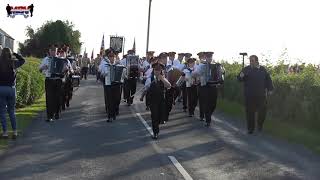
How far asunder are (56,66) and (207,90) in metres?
4.41

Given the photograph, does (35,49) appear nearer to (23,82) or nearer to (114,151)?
(23,82)

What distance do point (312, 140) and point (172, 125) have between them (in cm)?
408

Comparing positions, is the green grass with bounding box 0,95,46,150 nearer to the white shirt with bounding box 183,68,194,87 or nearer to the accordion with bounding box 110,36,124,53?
the white shirt with bounding box 183,68,194,87

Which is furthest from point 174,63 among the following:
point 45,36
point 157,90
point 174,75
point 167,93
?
point 45,36

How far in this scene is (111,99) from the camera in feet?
61.0

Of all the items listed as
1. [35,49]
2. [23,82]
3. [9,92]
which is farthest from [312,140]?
[35,49]

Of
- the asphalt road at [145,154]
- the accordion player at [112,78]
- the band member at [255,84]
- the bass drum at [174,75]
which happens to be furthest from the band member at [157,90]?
the bass drum at [174,75]

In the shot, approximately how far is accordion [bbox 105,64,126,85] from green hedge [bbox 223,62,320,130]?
5231mm

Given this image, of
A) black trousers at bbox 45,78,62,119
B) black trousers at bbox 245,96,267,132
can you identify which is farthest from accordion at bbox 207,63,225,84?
black trousers at bbox 45,78,62,119

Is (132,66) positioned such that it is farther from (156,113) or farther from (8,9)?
(156,113)

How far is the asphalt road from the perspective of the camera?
34.3ft

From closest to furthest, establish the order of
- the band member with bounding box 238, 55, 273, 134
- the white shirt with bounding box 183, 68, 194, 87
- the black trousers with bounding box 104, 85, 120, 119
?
the band member with bounding box 238, 55, 273, 134
the black trousers with bounding box 104, 85, 120, 119
the white shirt with bounding box 183, 68, 194, 87

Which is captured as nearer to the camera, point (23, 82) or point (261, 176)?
point (261, 176)

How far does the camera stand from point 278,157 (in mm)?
12914
